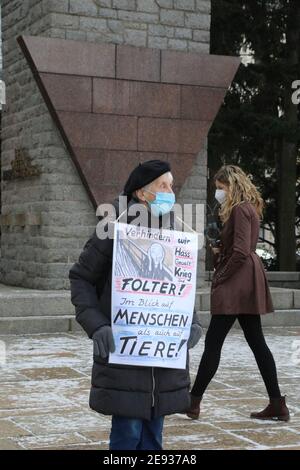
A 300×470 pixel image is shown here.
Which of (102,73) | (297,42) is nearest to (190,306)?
(102,73)

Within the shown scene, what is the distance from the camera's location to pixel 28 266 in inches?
529

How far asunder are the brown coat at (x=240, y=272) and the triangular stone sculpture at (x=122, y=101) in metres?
6.42

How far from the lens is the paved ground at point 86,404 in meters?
5.67

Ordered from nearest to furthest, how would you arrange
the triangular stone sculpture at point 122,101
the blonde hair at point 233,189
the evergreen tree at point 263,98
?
the blonde hair at point 233,189 → the triangular stone sculpture at point 122,101 → the evergreen tree at point 263,98

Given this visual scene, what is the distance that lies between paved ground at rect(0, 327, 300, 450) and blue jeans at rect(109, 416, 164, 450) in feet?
4.69

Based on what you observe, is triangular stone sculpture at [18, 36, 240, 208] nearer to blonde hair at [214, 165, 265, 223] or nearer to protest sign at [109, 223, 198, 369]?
blonde hair at [214, 165, 265, 223]

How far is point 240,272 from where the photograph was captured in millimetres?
6375

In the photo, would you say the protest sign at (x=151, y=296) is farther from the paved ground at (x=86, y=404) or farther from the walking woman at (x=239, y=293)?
the walking woman at (x=239, y=293)

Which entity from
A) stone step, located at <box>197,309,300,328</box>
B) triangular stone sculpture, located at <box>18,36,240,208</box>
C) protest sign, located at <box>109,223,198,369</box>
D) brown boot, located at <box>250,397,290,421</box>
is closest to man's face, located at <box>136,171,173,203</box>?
protest sign, located at <box>109,223,198,369</box>

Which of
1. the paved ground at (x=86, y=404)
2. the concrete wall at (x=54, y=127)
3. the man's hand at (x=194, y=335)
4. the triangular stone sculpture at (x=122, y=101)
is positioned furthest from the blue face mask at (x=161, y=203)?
the concrete wall at (x=54, y=127)

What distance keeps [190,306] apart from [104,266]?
46cm

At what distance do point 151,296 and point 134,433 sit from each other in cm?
62

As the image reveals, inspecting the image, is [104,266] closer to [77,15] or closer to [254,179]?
[77,15]

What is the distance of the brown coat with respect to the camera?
20.6 feet
